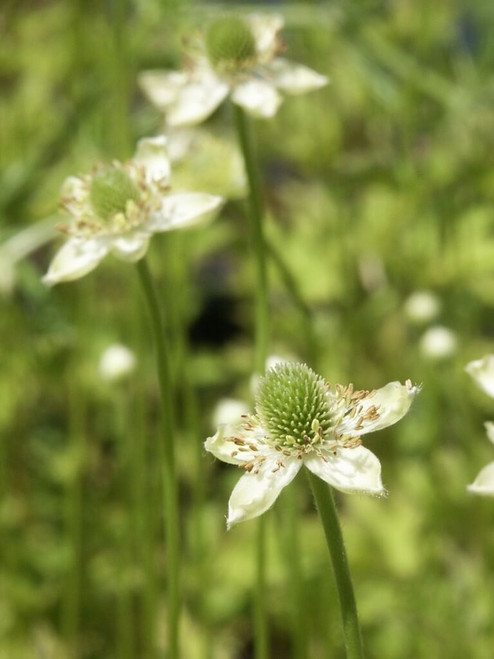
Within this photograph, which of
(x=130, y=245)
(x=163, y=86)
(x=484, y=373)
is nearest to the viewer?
(x=484, y=373)

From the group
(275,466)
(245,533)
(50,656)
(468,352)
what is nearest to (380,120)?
(468,352)

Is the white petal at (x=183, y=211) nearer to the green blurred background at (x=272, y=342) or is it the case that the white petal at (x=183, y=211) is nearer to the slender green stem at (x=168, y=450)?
the slender green stem at (x=168, y=450)

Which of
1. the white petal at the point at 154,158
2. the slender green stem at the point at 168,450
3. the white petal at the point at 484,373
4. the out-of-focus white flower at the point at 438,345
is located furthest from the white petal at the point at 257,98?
the out-of-focus white flower at the point at 438,345

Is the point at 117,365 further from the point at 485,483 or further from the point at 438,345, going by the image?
the point at 485,483

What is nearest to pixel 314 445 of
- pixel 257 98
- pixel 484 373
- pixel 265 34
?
pixel 484 373

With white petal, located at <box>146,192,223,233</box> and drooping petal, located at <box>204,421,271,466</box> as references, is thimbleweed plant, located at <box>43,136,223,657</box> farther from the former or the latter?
drooping petal, located at <box>204,421,271,466</box>

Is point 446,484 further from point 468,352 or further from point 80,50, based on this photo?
point 80,50

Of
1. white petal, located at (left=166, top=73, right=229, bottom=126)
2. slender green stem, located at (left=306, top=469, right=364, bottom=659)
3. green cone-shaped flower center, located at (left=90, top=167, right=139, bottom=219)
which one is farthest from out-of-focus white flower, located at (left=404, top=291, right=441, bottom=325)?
slender green stem, located at (left=306, top=469, right=364, bottom=659)
